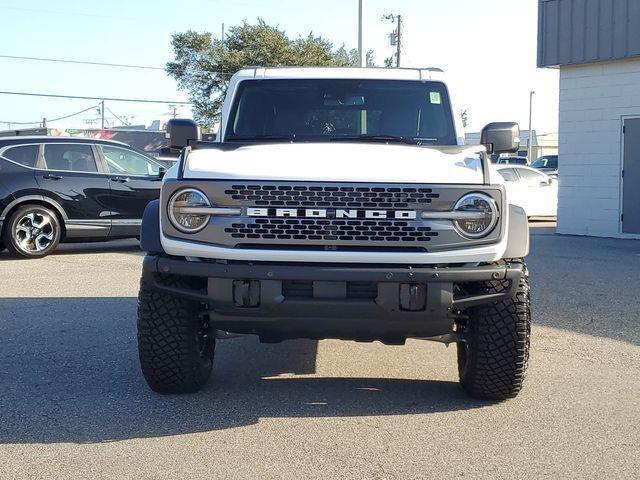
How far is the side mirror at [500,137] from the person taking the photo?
6.20 metres

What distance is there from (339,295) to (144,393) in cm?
158

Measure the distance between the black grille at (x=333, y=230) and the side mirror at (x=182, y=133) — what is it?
1.81 meters

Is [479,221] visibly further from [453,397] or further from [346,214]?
[453,397]

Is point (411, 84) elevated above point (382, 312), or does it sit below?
above

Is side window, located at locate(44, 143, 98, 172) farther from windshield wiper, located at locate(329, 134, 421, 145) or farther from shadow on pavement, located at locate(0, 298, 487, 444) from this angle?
windshield wiper, located at locate(329, 134, 421, 145)

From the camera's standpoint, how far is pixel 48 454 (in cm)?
432

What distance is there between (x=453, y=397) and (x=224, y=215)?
74.9 inches

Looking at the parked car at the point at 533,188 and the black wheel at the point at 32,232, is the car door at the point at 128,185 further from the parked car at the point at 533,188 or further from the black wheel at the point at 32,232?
the parked car at the point at 533,188

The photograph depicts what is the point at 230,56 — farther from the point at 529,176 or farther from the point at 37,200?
the point at 37,200

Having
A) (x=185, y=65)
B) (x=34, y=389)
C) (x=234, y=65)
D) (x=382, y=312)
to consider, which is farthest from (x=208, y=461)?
(x=185, y=65)

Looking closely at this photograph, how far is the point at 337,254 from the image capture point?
4633 millimetres

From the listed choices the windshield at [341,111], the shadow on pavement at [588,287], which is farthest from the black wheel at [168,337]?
the shadow on pavement at [588,287]

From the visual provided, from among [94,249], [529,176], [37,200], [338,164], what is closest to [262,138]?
[338,164]

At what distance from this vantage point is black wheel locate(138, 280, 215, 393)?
501cm
